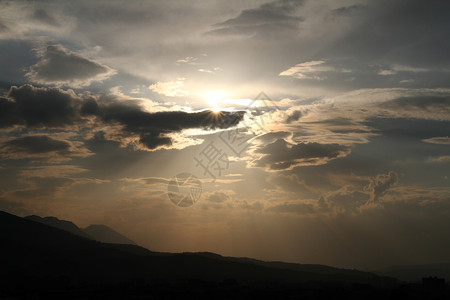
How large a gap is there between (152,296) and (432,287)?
155368 millimetres

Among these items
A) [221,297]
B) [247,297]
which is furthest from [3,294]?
[247,297]

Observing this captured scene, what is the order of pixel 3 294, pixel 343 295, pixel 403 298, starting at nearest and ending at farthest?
pixel 403 298, pixel 343 295, pixel 3 294

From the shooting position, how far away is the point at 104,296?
181 metres

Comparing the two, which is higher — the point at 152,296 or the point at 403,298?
the point at 403,298

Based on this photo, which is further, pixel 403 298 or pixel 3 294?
pixel 3 294

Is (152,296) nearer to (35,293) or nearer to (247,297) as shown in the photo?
(247,297)

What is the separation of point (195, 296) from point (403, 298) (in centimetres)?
9966

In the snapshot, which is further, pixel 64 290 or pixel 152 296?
pixel 64 290

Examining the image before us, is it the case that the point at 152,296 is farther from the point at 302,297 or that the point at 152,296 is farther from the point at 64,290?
the point at 302,297

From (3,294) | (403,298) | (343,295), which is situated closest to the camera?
(403,298)

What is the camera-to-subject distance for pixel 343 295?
572 ft

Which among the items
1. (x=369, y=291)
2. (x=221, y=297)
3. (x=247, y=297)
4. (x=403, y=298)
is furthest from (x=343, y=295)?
(x=221, y=297)

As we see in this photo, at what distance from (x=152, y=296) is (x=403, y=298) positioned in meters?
123

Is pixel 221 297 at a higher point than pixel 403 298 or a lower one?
lower
